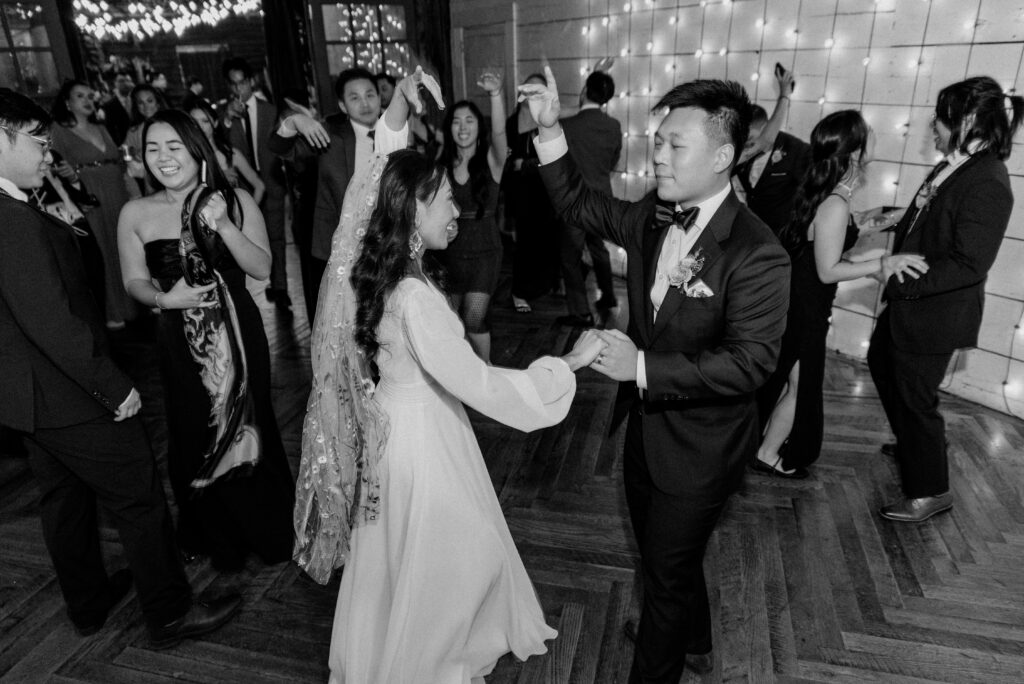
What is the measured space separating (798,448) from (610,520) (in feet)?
3.05

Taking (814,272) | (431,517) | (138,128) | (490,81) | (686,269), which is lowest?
(431,517)

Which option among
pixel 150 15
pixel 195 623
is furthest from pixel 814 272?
pixel 150 15

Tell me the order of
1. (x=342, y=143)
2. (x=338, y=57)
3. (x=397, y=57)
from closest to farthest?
(x=342, y=143) → (x=338, y=57) → (x=397, y=57)

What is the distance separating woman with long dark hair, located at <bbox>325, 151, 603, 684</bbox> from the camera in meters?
1.63

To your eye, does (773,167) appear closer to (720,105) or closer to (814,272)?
(814,272)

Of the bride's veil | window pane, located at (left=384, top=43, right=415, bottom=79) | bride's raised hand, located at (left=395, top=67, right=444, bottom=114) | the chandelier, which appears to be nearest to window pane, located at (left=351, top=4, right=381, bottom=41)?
window pane, located at (left=384, top=43, right=415, bottom=79)

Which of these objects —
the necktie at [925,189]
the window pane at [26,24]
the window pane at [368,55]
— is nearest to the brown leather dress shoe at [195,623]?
the necktie at [925,189]

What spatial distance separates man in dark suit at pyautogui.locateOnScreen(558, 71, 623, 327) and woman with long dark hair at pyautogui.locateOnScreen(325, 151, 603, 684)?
302 centimetres

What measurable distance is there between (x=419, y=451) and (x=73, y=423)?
0.98m

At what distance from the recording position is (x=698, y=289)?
1624 mm

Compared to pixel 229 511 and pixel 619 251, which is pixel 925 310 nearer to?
pixel 229 511

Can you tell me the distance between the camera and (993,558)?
249cm

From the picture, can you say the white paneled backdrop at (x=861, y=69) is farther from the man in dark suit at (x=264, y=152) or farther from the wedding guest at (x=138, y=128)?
the wedding guest at (x=138, y=128)

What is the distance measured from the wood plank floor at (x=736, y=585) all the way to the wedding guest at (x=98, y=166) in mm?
2121
